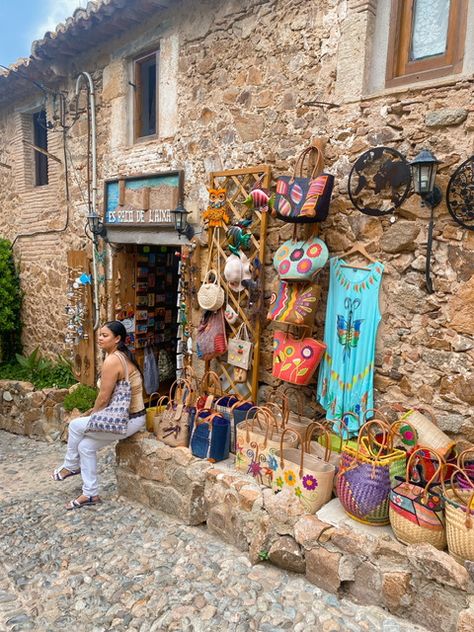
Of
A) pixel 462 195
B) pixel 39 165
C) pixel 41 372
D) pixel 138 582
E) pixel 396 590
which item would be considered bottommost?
pixel 138 582

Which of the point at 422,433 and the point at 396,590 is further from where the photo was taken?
the point at 422,433

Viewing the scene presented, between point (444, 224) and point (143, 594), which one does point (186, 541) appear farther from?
point (444, 224)

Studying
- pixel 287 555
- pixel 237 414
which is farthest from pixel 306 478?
pixel 237 414

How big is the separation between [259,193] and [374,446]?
2328 millimetres

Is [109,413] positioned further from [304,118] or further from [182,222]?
[304,118]

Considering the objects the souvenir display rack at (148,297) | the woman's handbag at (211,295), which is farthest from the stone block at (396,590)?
the souvenir display rack at (148,297)

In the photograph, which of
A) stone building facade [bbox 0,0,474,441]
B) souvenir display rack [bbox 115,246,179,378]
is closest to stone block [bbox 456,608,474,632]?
stone building facade [bbox 0,0,474,441]

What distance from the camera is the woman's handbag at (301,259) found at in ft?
12.7

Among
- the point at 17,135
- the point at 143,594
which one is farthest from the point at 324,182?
the point at 17,135

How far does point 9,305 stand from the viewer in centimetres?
816

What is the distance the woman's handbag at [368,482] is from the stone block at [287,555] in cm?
42

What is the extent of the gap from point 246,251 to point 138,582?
2942 millimetres

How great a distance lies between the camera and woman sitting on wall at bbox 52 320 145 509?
3.96 meters

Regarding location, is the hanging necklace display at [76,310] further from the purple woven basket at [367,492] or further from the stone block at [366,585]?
the stone block at [366,585]
